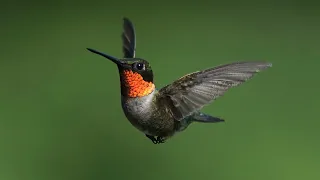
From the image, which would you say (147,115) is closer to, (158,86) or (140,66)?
(140,66)

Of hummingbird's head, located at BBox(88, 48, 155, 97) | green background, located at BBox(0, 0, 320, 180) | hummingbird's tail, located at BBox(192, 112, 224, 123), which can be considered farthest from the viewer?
green background, located at BBox(0, 0, 320, 180)

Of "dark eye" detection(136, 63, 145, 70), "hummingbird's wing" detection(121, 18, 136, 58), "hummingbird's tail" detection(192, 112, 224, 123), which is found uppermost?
"hummingbird's wing" detection(121, 18, 136, 58)

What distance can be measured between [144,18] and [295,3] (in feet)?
4.11

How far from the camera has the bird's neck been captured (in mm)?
1097

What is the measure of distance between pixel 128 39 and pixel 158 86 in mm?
1745

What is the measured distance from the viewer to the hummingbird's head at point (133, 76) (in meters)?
1.09

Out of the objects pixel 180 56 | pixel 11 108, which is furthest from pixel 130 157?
pixel 180 56

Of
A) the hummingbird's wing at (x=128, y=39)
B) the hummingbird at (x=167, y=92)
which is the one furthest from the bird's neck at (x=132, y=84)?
the hummingbird's wing at (x=128, y=39)

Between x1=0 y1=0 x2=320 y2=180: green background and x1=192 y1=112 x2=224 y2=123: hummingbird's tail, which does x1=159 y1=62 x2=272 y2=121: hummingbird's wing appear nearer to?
x1=192 y1=112 x2=224 y2=123: hummingbird's tail

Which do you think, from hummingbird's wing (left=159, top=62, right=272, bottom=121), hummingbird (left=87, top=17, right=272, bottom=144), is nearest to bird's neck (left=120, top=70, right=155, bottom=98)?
hummingbird (left=87, top=17, right=272, bottom=144)

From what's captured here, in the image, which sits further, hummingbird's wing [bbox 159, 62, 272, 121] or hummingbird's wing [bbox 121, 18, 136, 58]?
hummingbird's wing [bbox 121, 18, 136, 58]

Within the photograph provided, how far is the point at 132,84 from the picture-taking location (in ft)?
3.65

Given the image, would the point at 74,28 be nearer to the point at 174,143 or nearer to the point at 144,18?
the point at 144,18

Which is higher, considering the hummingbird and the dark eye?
the dark eye
